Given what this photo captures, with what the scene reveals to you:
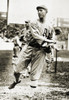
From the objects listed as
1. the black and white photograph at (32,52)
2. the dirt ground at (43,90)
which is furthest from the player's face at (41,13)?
the dirt ground at (43,90)

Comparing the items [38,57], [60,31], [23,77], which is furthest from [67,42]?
[23,77]

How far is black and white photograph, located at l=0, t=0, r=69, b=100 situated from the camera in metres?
3.69

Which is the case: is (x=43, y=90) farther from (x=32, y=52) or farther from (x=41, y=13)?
(x=41, y=13)

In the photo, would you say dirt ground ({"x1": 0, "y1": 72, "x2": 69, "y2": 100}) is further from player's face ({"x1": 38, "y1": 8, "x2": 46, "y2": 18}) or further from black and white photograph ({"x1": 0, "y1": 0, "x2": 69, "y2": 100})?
player's face ({"x1": 38, "y1": 8, "x2": 46, "y2": 18})

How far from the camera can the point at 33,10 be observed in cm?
377

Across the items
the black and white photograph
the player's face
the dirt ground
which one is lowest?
the dirt ground

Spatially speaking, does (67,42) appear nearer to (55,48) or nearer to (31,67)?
(55,48)

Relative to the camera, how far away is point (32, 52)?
3.72m

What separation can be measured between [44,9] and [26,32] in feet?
1.09

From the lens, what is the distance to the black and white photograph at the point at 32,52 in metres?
3.69

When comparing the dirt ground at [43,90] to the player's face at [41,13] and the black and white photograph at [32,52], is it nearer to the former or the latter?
the black and white photograph at [32,52]

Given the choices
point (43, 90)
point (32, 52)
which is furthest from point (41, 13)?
point (43, 90)

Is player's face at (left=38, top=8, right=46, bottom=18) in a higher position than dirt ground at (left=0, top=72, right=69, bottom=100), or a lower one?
higher

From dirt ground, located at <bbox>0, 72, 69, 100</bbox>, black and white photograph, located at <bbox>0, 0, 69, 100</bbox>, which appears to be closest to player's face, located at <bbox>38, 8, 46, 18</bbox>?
black and white photograph, located at <bbox>0, 0, 69, 100</bbox>
